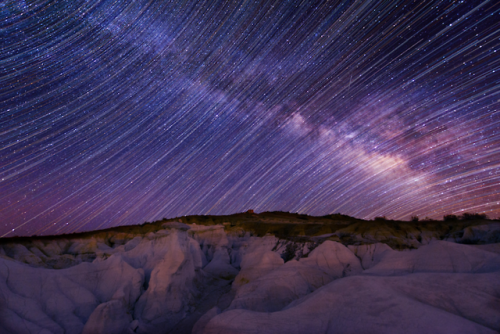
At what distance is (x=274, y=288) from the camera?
58.4 ft

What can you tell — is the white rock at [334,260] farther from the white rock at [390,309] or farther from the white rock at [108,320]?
the white rock at [108,320]

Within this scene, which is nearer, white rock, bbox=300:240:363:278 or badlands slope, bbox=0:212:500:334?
badlands slope, bbox=0:212:500:334

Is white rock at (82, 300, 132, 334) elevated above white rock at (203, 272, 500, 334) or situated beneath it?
situated beneath

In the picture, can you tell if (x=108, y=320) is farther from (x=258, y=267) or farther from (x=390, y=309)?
(x=390, y=309)

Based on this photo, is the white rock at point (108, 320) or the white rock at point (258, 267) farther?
the white rock at point (258, 267)

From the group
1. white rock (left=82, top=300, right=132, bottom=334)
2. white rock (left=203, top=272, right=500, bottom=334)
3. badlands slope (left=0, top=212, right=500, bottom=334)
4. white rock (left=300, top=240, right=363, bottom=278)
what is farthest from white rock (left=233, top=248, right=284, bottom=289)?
white rock (left=82, top=300, right=132, bottom=334)

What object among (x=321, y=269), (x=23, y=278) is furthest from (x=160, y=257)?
(x=321, y=269)

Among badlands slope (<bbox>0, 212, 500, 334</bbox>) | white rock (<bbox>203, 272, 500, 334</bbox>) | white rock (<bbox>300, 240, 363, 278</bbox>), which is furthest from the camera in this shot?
white rock (<bbox>300, 240, 363, 278</bbox>)

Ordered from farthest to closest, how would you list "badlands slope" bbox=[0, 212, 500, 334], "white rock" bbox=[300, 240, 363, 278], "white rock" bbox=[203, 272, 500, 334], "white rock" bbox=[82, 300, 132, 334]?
"white rock" bbox=[300, 240, 363, 278]
"white rock" bbox=[82, 300, 132, 334]
"badlands slope" bbox=[0, 212, 500, 334]
"white rock" bbox=[203, 272, 500, 334]

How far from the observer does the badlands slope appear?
36.9 feet

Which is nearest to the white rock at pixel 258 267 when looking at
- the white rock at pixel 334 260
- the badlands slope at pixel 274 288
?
the badlands slope at pixel 274 288

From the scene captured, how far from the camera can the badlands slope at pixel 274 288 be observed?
11.2 m

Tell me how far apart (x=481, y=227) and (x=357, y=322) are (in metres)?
27.3

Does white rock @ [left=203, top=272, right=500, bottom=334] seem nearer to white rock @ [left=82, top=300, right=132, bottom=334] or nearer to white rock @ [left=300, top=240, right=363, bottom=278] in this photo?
white rock @ [left=82, top=300, right=132, bottom=334]
